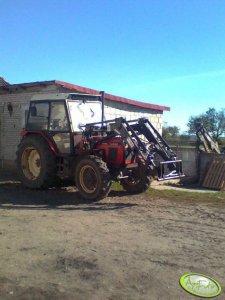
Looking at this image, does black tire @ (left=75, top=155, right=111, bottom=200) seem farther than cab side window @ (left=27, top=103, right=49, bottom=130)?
No

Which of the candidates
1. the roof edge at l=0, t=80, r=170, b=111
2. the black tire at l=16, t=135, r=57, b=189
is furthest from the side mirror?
the roof edge at l=0, t=80, r=170, b=111

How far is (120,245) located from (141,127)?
501cm

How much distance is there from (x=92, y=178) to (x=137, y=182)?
1.56m

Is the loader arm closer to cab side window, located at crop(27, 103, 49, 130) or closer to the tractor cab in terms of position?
the tractor cab

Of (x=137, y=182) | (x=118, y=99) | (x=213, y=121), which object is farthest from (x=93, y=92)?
(x=213, y=121)

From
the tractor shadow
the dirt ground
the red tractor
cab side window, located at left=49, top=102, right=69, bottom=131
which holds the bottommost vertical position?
the dirt ground

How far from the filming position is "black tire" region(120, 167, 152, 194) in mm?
10508

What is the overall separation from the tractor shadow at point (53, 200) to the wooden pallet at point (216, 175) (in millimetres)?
4886

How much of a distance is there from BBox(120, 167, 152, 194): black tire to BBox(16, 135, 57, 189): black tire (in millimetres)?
2000

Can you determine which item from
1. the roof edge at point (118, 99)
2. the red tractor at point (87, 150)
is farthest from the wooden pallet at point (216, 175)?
the red tractor at point (87, 150)

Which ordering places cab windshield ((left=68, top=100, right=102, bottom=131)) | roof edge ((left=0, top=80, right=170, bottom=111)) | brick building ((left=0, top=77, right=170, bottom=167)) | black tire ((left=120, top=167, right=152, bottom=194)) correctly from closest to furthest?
black tire ((left=120, top=167, right=152, bottom=194)) → cab windshield ((left=68, top=100, right=102, bottom=131)) → roof edge ((left=0, top=80, right=170, bottom=111)) → brick building ((left=0, top=77, right=170, bottom=167))

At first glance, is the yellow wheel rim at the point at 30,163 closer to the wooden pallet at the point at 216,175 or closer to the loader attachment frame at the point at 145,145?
the loader attachment frame at the point at 145,145

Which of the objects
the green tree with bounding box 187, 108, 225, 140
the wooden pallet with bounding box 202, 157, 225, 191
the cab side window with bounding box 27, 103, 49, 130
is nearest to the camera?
the cab side window with bounding box 27, 103, 49, 130

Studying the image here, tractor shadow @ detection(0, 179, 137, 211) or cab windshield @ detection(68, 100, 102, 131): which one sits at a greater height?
cab windshield @ detection(68, 100, 102, 131)
